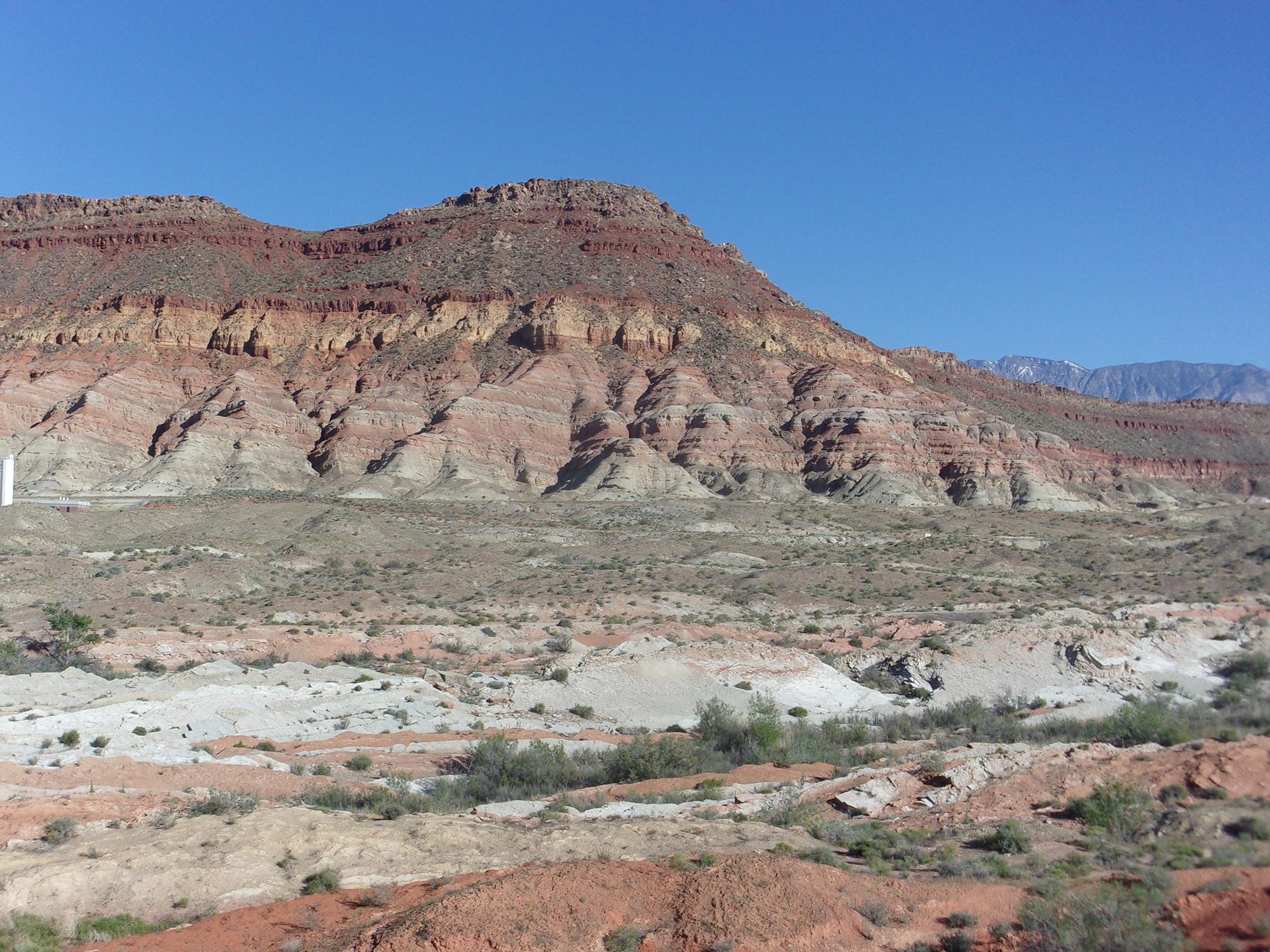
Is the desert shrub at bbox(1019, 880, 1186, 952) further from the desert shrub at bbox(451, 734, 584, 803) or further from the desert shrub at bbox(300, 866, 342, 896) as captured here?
the desert shrub at bbox(451, 734, 584, 803)

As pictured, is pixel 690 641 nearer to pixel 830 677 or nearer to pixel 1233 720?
pixel 830 677

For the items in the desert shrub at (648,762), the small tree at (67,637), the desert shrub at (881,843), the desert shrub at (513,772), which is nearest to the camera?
the desert shrub at (881,843)

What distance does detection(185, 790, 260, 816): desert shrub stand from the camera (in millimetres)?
11586

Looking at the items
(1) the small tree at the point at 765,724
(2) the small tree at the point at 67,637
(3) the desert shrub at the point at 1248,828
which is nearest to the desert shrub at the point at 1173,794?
(3) the desert shrub at the point at 1248,828

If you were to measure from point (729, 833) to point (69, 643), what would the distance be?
19251 mm

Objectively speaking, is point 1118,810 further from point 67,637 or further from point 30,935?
point 67,637

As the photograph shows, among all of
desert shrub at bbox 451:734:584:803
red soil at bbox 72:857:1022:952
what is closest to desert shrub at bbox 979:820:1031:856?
red soil at bbox 72:857:1022:952

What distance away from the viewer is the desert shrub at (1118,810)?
9.16 m

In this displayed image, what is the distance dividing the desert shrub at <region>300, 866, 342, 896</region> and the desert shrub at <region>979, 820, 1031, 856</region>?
286 inches

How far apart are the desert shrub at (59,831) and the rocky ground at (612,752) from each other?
1.0 inches

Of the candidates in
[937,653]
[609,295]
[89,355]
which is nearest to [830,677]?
[937,653]

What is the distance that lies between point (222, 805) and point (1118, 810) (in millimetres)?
10939

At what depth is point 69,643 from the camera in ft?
73.6

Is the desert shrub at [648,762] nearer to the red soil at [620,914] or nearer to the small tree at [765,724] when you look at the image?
the small tree at [765,724]
